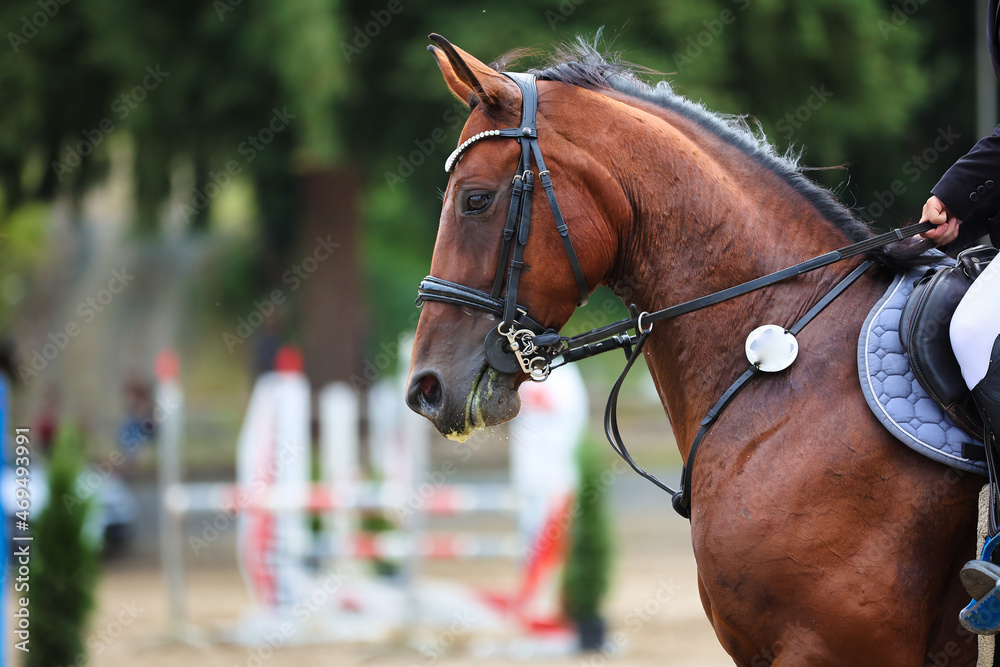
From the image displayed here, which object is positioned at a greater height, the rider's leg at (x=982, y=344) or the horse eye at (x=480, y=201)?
the horse eye at (x=480, y=201)

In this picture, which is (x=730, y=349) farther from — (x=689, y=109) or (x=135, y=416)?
(x=135, y=416)

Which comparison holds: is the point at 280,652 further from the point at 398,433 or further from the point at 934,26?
the point at 934,26

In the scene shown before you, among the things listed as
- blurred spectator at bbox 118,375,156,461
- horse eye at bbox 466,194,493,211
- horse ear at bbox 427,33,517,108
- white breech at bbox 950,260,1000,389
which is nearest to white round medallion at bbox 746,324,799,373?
white breech at bbox 950,260,1000,389

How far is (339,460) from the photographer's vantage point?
9.18 metres

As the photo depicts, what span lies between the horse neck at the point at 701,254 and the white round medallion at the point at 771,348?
5cm

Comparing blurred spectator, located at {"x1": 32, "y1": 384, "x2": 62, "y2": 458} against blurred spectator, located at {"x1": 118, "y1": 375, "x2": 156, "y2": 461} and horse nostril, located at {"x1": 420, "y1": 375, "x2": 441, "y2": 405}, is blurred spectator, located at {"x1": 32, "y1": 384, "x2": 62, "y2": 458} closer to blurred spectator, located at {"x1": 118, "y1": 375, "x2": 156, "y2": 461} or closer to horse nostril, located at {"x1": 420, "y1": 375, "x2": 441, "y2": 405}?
blurred spectator, located at {"x1": 118, "y1": 375, "x2": 156, "y2": 461}

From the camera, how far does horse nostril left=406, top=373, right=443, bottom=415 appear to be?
261 cm

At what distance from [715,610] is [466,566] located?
10.4 meters

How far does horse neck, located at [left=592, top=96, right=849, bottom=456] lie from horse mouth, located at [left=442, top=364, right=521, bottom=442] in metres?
0.49

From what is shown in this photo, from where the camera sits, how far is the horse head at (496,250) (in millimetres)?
2604

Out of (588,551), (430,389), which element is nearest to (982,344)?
(430,389)

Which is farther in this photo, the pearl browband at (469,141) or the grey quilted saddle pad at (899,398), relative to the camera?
the pearl browband at (469,141)

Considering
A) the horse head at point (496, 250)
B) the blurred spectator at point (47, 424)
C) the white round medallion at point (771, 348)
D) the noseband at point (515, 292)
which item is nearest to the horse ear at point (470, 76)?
the horse head at point (496, 250)

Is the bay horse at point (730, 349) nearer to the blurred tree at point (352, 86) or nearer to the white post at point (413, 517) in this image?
the white post at point (413, 517)
